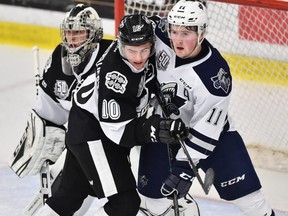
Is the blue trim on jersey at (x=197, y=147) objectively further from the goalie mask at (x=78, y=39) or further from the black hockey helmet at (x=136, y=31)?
the goalie mask at (x=78, y=39)

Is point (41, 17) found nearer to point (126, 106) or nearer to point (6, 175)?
point (6, 175)

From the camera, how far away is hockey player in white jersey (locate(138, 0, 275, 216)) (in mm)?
3412

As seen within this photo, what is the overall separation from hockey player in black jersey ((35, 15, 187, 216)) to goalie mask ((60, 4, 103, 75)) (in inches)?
7.6

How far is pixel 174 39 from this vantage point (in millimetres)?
3416

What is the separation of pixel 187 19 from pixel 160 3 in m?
1.87

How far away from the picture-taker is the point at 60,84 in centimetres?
377

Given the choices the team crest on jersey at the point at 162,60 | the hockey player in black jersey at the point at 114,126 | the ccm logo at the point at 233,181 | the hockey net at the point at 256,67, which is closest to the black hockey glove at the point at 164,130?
the hockey player in black jersey at the point at 114,126

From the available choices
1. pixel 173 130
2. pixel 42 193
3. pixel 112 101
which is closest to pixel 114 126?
pixel 112 101

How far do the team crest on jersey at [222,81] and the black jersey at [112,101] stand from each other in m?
0.27

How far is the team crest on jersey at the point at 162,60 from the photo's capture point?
351 centimetres

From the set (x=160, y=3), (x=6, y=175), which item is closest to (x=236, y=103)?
(x=160, y=3)

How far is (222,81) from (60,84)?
0.73 metres

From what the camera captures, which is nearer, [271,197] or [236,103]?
[271,197]

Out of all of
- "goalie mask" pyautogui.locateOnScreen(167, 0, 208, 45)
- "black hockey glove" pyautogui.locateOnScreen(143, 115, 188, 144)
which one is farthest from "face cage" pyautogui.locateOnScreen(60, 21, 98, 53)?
"black hockey glove" pyautogui.locateOnScreen(143, 115, 188, 144)
